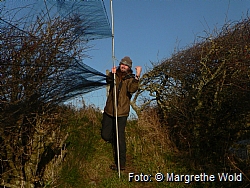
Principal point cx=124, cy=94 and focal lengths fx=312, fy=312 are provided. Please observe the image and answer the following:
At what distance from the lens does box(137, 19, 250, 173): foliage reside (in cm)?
496

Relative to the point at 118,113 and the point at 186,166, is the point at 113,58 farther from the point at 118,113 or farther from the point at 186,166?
the point at 186,166

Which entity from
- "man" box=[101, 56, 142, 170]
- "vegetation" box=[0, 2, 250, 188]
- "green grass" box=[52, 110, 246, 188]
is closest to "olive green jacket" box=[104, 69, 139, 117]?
"man" box=[101, 56, 142, 170]

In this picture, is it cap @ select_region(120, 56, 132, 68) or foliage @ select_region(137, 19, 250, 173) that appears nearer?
foliage @ select_region(137, 19, 250, 173)

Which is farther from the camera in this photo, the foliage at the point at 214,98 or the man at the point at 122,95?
the man at the point at 122,95

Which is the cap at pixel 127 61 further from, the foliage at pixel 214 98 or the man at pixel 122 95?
the foliage at pixel 214 98

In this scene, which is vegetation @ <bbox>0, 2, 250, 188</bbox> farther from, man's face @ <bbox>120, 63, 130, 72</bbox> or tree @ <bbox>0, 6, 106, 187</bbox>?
man's face @ <bbox>120, 63, 130, 72</bbox>

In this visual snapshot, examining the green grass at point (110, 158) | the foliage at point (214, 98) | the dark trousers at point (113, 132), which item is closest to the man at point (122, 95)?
the dark trousers at point (113, 132)

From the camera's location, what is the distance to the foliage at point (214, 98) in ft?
16.3

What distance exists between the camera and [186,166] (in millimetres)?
5266

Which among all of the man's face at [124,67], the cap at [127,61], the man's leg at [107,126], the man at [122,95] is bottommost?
the man's leg at [107,126]

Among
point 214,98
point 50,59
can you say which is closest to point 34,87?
point 50,59

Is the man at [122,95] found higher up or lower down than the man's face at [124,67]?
lower down

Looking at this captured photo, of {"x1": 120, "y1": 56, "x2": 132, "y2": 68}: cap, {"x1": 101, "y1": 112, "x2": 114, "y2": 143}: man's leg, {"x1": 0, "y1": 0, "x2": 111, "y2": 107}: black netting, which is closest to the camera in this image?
{"x1": 0, "y1": 0, "x2": 111, "y2": 107}: black netting

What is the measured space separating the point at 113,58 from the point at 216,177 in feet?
8.33
